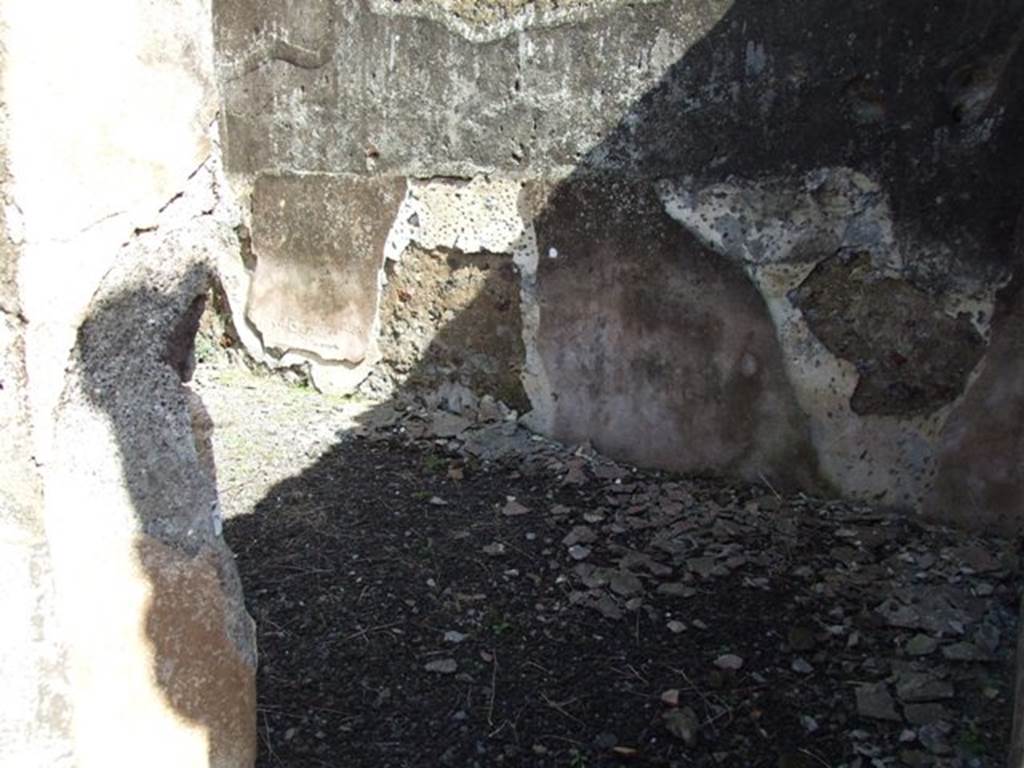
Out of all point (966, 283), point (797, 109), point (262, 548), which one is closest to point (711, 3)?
point (797, 109)

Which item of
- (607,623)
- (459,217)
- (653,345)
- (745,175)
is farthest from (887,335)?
(459,217)

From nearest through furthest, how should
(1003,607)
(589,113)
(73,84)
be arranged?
(73,84), (1003,607), (589,113)

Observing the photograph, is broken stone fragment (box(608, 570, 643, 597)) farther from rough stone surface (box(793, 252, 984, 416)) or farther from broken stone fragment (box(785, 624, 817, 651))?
rough stone surface (box(793, 252, 984, 416))

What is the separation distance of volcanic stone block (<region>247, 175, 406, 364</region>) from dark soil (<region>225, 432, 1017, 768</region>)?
3.28 feet

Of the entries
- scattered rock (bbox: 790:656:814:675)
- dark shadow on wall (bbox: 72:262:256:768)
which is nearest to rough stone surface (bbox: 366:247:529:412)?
scattered rock (bbox: 790:656:814:675)

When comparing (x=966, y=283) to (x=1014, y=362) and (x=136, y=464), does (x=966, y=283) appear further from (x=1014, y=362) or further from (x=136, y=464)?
(x=136, y=464)

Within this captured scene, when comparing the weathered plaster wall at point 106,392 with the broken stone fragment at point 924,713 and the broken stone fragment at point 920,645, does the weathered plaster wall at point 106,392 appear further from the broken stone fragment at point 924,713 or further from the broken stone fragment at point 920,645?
the broken stone fragment at point 920,645

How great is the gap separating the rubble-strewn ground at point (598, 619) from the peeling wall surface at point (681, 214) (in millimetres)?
271

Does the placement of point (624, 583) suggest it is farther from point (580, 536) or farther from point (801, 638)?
point (801, 638)

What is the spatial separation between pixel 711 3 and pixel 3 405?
2659 millimetres

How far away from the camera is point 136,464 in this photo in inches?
49.3

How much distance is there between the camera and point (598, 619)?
255 cm

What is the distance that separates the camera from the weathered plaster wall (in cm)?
108

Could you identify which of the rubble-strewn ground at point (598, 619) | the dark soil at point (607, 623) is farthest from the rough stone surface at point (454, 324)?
the dark soil at point (607, 623)
